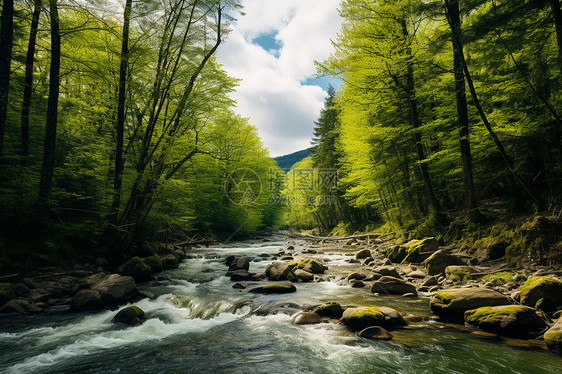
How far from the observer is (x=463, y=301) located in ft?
16.8

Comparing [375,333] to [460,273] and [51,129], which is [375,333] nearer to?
[460,273]

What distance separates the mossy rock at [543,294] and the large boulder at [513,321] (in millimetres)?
443

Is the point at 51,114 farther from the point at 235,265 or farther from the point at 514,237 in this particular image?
the point at 514,237

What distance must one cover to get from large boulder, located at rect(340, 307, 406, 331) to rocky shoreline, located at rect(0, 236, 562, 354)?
17 millimetres

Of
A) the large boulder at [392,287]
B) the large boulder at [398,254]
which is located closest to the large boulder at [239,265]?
the large boulder at [392,287]

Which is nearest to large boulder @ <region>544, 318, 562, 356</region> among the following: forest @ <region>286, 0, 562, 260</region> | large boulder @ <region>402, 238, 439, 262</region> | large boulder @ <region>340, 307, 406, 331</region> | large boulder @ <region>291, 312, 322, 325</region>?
large boulder @ <region>340, 307, 406, 331</region>

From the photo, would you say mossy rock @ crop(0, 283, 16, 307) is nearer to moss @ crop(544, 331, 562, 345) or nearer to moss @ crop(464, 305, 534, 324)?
moss @ crop(464, 305, 534, 324)

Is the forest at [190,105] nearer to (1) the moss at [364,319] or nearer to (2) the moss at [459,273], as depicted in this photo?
(2) the moss at [459,273]

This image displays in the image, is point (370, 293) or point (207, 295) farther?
point (207, 295)

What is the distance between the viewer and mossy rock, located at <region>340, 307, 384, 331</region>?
5012mm

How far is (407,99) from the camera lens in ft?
38.3

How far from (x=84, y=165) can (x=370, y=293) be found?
11272mm

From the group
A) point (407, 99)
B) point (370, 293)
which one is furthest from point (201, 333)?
point (407, 99)

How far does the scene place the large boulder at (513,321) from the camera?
419 cm
